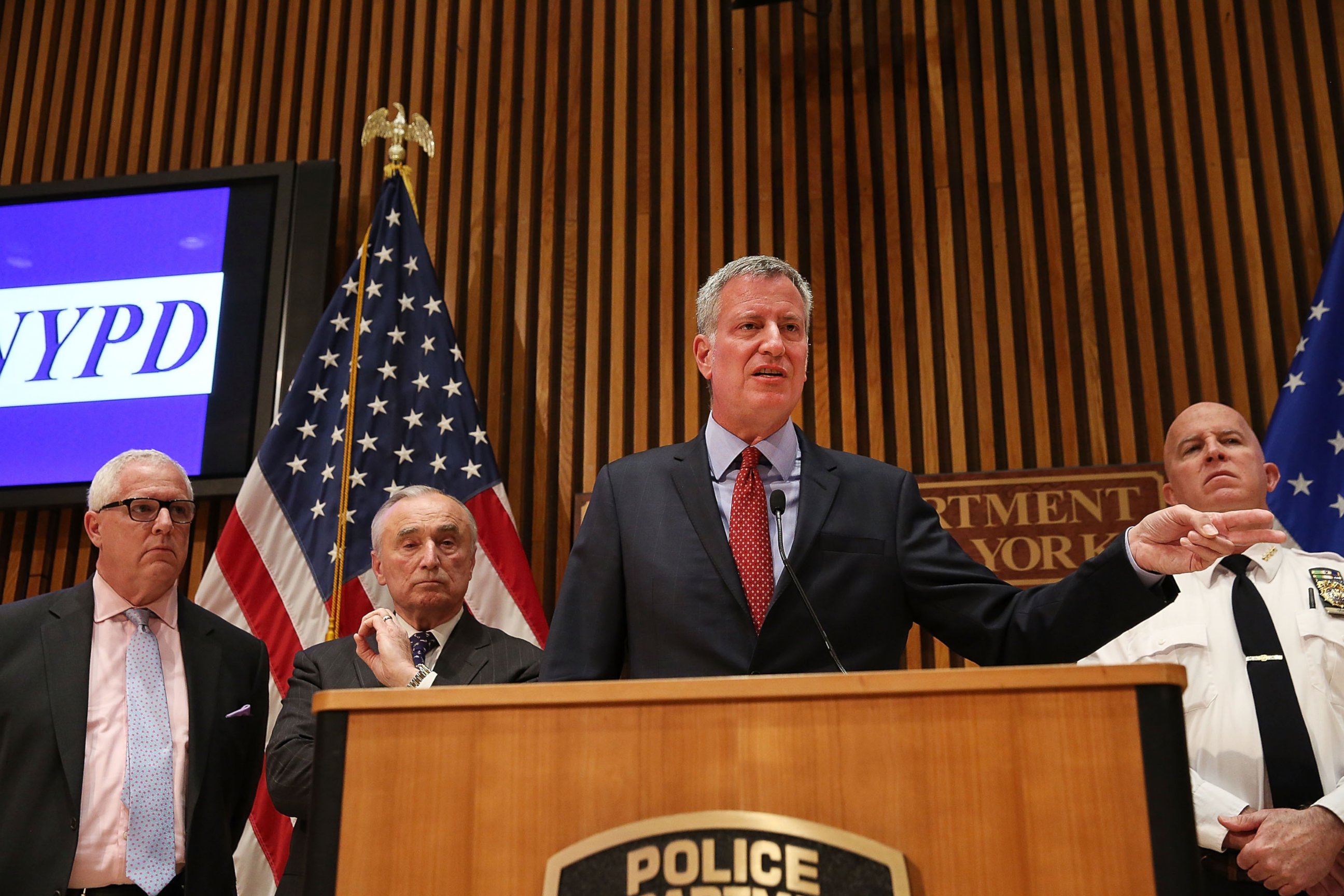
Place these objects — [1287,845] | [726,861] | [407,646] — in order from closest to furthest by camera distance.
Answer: [726,861] < [1287,845] < [407,646]

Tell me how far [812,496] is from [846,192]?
2.34m

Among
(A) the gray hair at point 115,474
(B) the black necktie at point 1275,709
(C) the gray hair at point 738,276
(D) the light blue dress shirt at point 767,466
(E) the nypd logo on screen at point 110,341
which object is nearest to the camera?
(D) the light blue dress shirt at point 767,466

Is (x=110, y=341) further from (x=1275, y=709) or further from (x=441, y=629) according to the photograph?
(x=1275, y=709)

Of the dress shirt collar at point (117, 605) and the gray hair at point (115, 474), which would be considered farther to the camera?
the gray hair at point (115, 474)

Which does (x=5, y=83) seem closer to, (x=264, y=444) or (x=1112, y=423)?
(x=264, y=444)

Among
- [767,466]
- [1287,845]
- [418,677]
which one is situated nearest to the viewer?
[767,466]

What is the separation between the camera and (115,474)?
2.85m

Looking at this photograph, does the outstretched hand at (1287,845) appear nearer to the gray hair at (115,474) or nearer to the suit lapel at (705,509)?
the suit lapel at (705,509)

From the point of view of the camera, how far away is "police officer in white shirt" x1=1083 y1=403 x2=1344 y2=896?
2.13 metres

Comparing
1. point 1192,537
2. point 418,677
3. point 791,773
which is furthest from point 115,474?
point 1192,537

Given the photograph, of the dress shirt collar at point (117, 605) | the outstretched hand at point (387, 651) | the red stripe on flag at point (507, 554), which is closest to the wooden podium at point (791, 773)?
the outstretched hand at point (387, 651)

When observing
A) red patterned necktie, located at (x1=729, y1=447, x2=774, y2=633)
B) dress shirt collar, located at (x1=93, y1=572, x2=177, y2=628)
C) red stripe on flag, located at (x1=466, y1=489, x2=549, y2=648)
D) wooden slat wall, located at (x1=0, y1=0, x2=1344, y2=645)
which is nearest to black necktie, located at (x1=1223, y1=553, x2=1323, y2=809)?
red patterned necktie, located at (x1=729, y1=447, x2=774, y2=633)

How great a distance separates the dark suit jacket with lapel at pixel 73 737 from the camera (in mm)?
2354

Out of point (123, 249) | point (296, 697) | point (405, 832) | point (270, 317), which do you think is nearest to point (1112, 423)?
point (296, 697)
